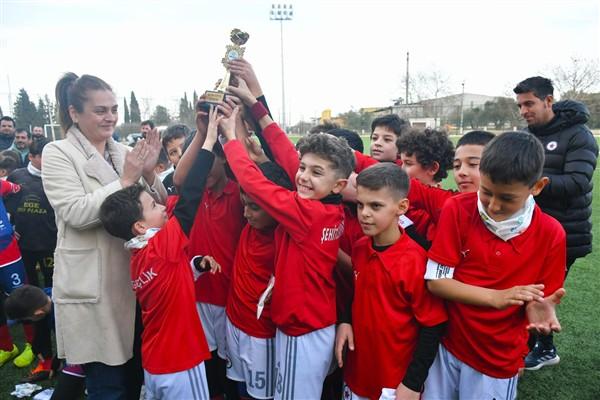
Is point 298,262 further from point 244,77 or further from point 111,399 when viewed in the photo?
point 111,399

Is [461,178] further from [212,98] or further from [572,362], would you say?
[572,362]

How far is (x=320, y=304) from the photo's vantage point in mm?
2041

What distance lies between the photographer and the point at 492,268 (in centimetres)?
177

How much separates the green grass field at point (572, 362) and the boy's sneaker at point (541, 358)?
5 cm

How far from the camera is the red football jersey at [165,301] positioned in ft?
6.62

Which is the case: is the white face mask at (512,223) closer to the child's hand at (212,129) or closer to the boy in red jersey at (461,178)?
the boy in red jersey at (461,178)

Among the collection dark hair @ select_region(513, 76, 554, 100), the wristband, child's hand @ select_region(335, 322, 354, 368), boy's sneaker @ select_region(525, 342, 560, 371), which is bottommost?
boy's sneaker @ select_region(525, 342, 560, 371)

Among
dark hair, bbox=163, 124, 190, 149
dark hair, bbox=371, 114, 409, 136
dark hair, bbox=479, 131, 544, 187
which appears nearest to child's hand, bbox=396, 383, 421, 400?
dark hair, bbox=479, 131, 544, 187

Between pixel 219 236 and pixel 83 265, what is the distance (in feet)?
2.53

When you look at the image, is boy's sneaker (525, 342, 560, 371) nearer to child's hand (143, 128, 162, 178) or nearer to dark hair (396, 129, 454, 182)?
dark hair (396, 129, 454, 182)

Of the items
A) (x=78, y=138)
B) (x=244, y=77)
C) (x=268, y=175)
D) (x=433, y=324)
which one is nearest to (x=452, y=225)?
(x=433, y=324)

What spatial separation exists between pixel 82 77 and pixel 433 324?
2247 mm

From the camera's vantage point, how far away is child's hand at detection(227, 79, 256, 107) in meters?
2.27

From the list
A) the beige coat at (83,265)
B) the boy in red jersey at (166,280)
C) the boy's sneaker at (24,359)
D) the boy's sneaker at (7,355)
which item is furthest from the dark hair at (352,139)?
the boy's sneaker at (7,355)
